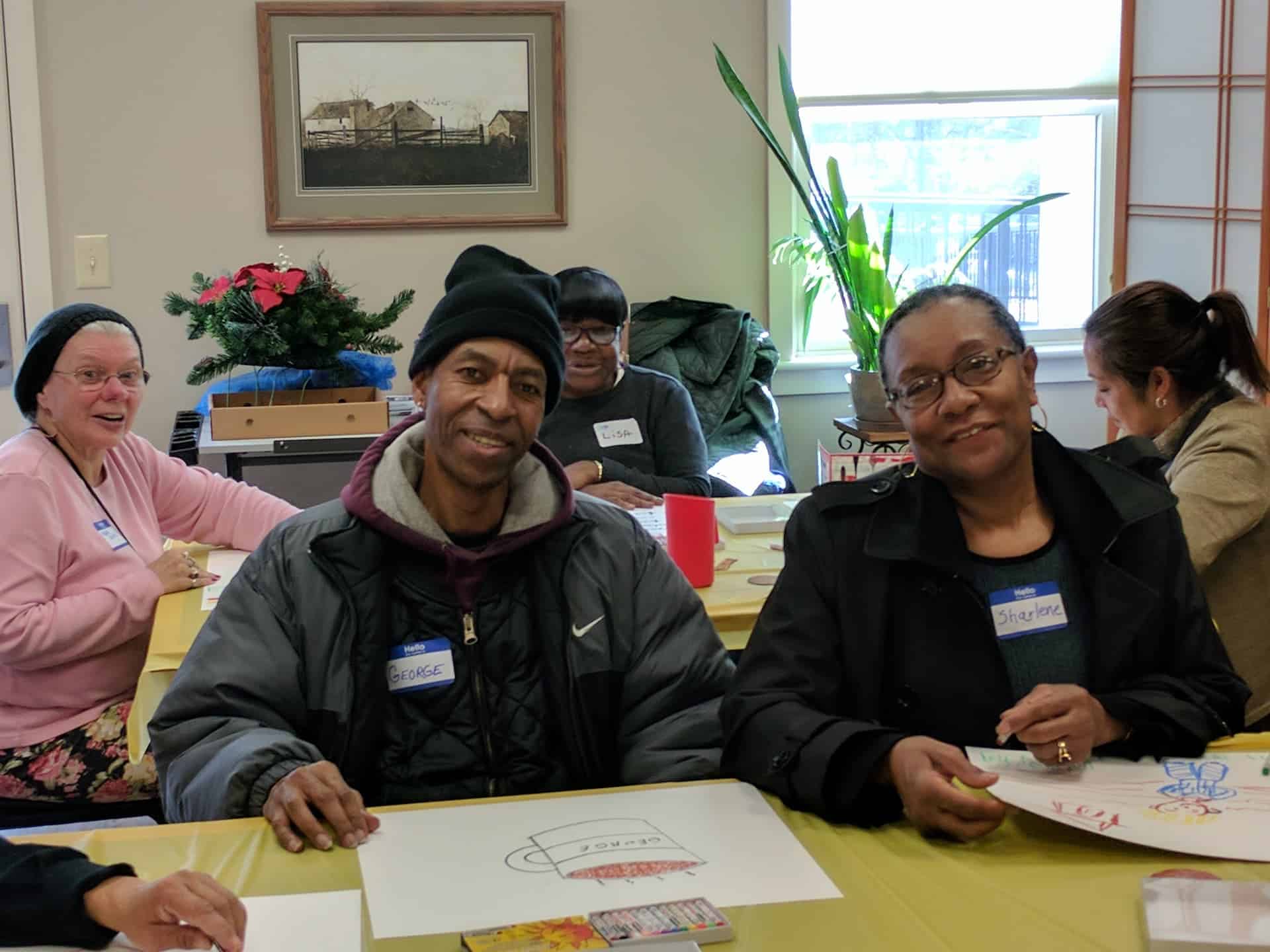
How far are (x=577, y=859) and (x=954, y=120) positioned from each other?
4289mm

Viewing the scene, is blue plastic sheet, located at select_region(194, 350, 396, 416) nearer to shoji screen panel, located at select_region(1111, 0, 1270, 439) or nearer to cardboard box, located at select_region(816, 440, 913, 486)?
cardboard box, located at select_region(816, 440, 913, 486)

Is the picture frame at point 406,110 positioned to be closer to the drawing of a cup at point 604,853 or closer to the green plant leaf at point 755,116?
the green plant leaf at point 755,116

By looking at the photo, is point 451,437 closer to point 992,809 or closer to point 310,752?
point 310,752

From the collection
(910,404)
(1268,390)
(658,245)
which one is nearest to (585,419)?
(658,245)

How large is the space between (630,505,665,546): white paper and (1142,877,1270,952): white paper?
1.63 m

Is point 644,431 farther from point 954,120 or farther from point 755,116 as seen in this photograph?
point 954,120

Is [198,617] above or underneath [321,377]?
underneath

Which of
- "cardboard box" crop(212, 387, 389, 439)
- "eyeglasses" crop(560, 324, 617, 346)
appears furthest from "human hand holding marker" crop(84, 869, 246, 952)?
"cardboard box" crop(212, 387, 389, 439)

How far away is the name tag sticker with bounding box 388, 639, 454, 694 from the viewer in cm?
176

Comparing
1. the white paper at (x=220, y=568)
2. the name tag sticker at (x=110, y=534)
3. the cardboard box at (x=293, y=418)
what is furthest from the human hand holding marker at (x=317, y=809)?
the cardboard box at (x=293, y=418)

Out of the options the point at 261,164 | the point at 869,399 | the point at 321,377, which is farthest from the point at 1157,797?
the point at 261,164

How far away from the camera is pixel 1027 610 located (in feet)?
5.57

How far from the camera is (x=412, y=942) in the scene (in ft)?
3.98

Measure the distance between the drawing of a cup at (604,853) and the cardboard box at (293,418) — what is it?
2543 millimetres
